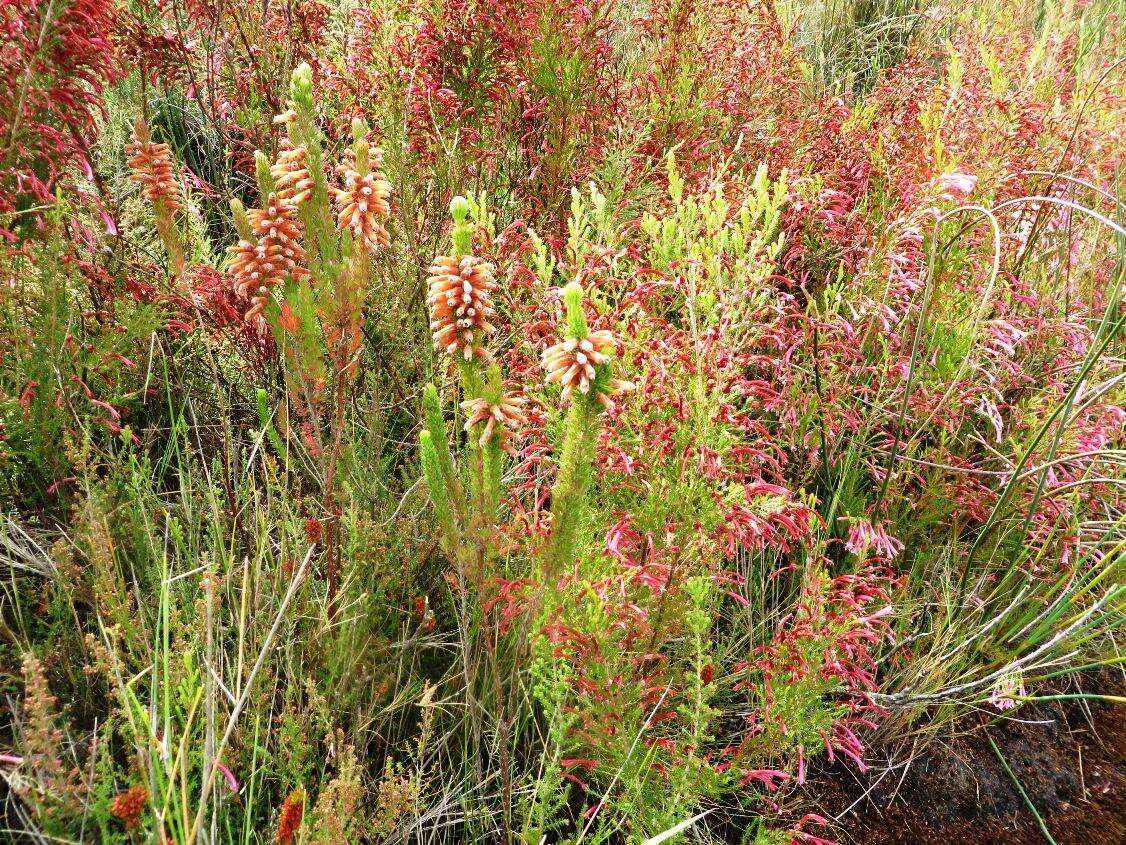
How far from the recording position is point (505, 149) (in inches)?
109

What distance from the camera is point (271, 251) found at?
1375 millimetres

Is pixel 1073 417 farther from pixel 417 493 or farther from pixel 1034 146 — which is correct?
pixel 417 493

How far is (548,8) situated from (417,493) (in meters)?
1.62

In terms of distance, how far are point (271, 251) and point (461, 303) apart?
0.45 meters

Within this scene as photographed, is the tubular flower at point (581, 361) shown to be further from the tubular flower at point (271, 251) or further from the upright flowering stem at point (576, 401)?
the tubular flower at point (271, 251)

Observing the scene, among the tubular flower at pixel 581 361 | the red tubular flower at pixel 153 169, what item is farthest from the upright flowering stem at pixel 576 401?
the red tubular flower at pixel 153 169

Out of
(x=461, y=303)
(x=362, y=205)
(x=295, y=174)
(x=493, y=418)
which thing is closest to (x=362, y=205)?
(x=362, y=205)

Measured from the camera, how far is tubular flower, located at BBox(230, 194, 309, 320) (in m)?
1.37

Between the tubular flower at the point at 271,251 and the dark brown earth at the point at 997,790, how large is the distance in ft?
5.85

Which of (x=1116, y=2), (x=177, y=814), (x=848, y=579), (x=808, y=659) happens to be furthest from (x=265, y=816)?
(x=1116, y=2)

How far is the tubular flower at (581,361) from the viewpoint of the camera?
3.58 feet

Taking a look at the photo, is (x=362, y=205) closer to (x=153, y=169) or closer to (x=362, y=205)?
(x=362, y=205)

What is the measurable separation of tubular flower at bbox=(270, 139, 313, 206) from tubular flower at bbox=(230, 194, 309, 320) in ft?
0.11

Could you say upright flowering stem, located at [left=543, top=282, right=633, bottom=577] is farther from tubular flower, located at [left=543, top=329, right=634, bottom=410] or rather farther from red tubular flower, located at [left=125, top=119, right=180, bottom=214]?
red tubular flower, located at [left=125, top=119, right=180, bottom=214]
